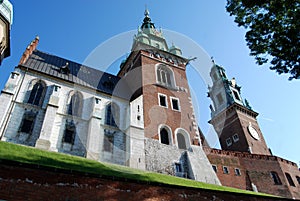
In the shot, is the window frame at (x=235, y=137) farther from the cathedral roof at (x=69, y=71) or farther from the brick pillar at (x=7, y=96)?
the brick pillar at (x=7, y=96)

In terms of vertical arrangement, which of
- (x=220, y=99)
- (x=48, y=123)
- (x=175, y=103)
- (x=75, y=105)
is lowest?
(x=48, y=123)

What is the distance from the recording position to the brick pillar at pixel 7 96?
→ 672 inches

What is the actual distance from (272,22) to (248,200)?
9.58 meters

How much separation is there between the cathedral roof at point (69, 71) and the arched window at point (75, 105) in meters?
1.49

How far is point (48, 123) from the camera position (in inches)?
717

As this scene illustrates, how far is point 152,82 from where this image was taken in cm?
2795

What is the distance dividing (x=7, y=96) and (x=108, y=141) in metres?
9.09

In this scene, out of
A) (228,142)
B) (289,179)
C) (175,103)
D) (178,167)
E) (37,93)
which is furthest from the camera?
(228,142)

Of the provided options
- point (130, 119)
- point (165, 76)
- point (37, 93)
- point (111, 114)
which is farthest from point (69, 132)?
point (165, 76)

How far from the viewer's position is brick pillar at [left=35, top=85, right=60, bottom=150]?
56.1ft

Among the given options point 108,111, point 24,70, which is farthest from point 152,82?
point 24,70

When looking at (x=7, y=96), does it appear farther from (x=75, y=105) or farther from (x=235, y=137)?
(x=235, y=137)

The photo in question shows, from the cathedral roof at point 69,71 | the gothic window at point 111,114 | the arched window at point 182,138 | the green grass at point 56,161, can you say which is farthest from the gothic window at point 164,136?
the green grass at point 56,161

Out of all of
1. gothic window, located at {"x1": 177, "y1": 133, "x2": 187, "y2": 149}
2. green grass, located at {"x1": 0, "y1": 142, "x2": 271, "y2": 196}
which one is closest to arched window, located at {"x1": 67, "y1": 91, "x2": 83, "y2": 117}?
green grass, located at {"x1": 0, "y1": 142, "x2": 271, "y2": 196}
